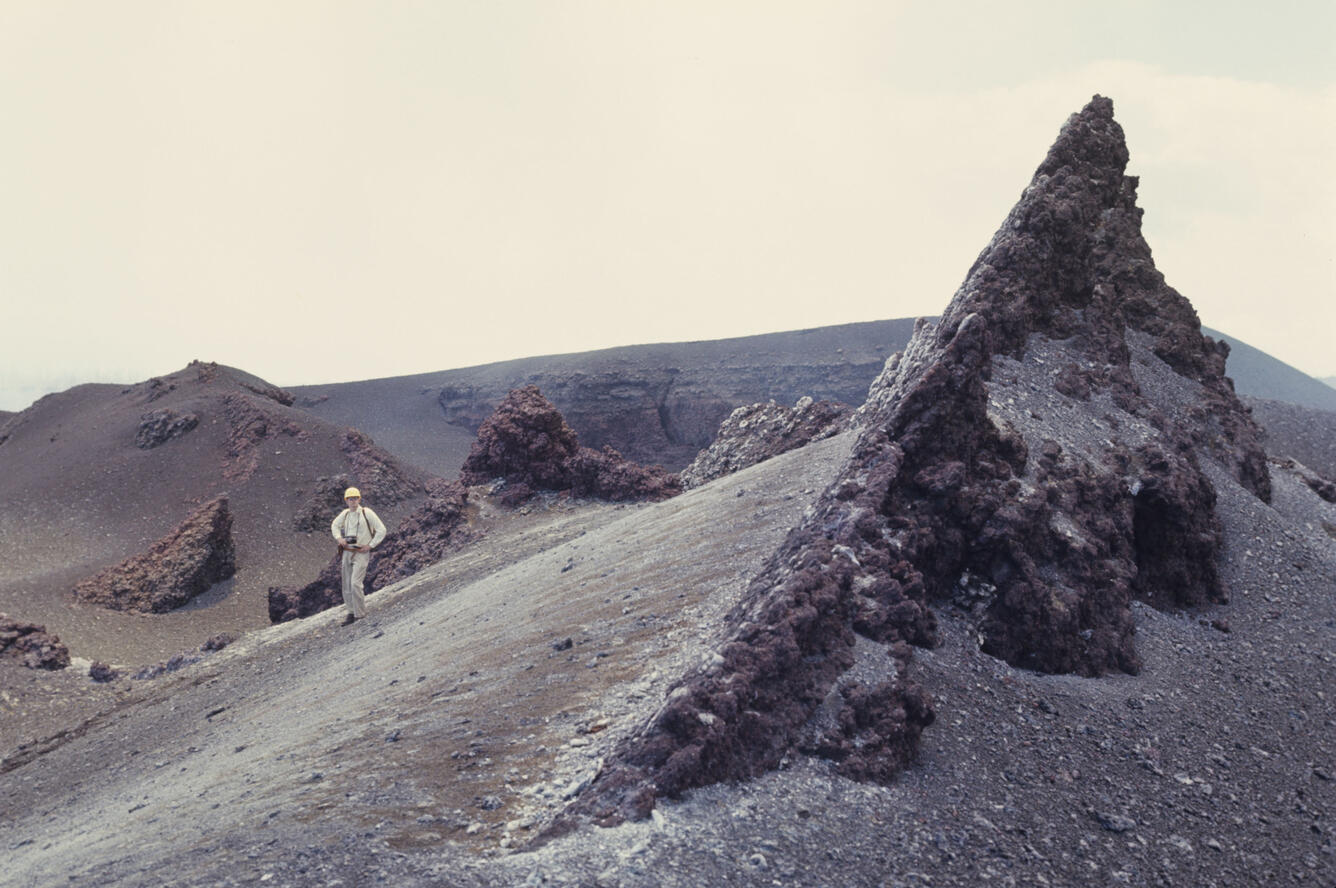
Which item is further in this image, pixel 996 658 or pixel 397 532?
pixel 397 532

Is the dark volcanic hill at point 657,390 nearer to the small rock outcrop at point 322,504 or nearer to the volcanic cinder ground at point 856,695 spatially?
the small rock outcrop at point 322,504

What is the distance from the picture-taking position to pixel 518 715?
5.79 meters

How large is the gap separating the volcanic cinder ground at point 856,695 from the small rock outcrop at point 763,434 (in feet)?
10.8

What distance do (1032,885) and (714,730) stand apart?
65.3 inches

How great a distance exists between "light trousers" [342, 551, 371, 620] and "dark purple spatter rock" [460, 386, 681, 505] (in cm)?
510

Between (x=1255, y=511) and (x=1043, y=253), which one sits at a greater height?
(x=1043, y=253)

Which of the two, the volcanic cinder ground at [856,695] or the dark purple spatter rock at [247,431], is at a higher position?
the dark purple spatter rock at [247,431]

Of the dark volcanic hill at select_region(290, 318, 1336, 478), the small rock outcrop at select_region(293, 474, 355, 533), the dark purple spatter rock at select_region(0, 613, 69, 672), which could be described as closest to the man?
the dark purple spatter rock at select_region(0, 613, 69, 672)

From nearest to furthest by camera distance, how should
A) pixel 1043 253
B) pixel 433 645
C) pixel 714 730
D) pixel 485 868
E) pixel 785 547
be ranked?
pixel 485 868 < pixel 714 730 < pixel 785 547 < pixel 433 645 < pixel 1043 253

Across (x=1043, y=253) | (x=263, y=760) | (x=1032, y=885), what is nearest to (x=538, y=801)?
(x=1032, y=885)

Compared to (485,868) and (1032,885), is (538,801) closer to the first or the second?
(485,868)

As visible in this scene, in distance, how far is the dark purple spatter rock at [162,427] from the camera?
26.2 m

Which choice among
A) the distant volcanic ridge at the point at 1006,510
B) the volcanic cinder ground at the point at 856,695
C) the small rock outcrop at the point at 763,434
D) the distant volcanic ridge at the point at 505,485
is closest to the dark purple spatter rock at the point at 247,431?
the distant volcanic ridge at the point at 505,485

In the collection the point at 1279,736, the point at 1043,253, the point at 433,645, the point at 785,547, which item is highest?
the point at 1043,253
